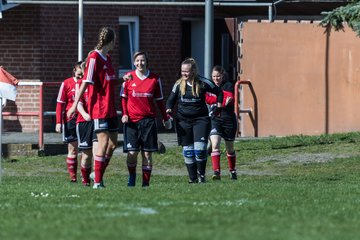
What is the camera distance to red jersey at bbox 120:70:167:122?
15766 millimetres

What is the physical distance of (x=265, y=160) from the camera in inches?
849

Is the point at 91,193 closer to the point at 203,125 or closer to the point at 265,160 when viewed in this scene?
the point at 203,125

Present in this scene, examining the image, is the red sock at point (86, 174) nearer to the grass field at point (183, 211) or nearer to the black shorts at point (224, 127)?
the grass field at point (183, 211)

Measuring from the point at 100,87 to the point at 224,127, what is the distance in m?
4.16

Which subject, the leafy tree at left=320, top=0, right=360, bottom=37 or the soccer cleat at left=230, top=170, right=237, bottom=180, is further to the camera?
the leafy tree at left=320, top=0, right=360, bottom=37

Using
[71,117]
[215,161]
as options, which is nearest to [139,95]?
[71,117]

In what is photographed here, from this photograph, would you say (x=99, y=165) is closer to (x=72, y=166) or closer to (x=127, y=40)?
(x=72, y=166)

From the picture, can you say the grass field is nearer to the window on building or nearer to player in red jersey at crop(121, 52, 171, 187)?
player in red jersey at crop(121, 52, 171, 187)

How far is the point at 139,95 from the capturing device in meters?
15.8

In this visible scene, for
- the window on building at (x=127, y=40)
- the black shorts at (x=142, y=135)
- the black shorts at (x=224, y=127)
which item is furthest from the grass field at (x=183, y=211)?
the window on building at (x=127, y=40)

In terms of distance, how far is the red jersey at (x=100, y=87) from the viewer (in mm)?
14695

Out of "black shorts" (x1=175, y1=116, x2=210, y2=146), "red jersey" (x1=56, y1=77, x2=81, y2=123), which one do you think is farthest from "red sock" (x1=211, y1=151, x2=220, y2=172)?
"red jersey" (x1=56, y1=77, x2=81, y2=123)

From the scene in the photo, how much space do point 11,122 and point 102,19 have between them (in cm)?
311

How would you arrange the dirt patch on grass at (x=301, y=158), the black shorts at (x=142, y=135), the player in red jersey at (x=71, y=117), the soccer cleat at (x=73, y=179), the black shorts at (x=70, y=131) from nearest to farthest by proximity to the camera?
the black shorts at (x=142, y=135) < the player in red jersey at (x=71, y=117) < the soccer cleat at (x=73, y=179) < the black shorts at (x=70, y=131) < the dirt patch on grass at (x=301, y=158)
